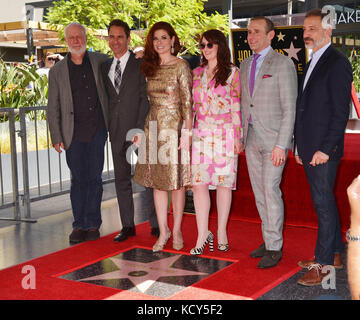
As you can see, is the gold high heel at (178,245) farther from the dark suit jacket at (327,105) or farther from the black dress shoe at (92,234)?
the dark suit jacket at (327,105)

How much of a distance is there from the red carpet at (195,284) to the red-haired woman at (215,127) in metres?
0.48

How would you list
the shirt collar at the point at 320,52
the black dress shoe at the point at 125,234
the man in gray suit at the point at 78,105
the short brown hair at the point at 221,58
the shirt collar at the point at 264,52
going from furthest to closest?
the black dress shoe at the point at 125,234
the man in gray suit at the point at 78,105
the short brown hair at the point at 221,58
the shirt collar at the point at 264,52
the shirt collar at the point at 320,52

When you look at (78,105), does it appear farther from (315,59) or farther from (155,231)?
(315,59)

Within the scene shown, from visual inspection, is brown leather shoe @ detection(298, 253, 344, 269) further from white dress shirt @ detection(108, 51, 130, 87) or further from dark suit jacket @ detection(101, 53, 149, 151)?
white dress shirt @ detection(108, 51, 130, 87)

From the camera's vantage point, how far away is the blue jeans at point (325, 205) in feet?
12.1

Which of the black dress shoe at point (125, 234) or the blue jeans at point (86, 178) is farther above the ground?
the blue jeans at point (86, 178)

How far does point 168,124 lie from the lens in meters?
4.40

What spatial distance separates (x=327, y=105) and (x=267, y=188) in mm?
839

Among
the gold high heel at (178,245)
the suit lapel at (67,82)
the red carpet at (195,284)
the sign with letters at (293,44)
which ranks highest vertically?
the sign with letters at (293,44)

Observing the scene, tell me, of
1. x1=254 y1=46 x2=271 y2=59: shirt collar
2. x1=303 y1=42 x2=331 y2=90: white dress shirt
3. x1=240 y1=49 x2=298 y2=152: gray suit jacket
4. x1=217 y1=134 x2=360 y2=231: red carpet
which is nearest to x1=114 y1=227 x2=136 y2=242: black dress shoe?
x1=217 y1=134 x2=360 y2=231: red carpet

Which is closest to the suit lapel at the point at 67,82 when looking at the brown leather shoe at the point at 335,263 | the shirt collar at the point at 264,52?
the shirt collar at the point at 264,52

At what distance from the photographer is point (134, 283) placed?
3.86m

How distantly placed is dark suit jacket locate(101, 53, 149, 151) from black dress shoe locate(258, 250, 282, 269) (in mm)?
1545

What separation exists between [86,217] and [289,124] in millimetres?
2327
